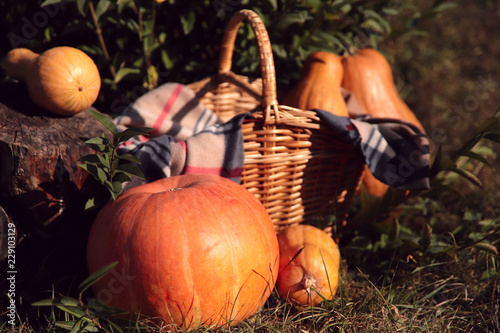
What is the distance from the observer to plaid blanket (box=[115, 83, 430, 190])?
1.68 meters

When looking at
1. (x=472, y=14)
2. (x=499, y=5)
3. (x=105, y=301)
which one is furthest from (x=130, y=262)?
(x=499, y=5)

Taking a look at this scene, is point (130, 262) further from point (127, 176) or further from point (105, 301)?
point (127, 176)

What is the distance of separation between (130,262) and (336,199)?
1125mm

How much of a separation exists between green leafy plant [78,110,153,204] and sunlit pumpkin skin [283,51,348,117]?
0.96 metres

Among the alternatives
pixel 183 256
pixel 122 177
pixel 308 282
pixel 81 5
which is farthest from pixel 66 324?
pixel 81 5

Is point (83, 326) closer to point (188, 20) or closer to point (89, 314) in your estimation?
point (89, 314)

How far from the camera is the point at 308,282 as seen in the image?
1.52m

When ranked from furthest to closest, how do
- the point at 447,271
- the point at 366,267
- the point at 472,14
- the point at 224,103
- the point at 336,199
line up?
the point at 472,14, the point at 224,103, the point at 336,199, the point at 366,267, the point at 447,271

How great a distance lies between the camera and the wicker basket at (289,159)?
1.67m

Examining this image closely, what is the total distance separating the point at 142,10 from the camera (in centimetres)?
213

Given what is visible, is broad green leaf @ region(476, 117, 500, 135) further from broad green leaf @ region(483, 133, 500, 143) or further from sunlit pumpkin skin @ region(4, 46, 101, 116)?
sunlit pumpkin skin @ region(4, 46, 101, 116)

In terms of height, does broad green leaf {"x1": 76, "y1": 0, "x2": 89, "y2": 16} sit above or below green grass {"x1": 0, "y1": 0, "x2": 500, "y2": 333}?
above

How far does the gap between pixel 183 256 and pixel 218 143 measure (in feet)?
1.90

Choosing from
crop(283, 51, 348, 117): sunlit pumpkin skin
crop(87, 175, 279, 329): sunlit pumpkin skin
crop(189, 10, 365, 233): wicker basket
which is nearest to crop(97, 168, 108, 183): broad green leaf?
crop(87, 175, 279, 329): sunlit pumpkin skin
